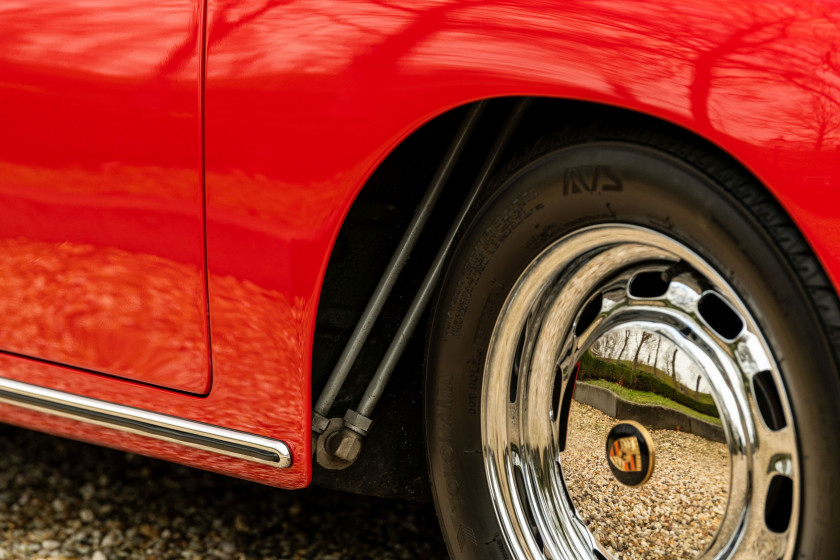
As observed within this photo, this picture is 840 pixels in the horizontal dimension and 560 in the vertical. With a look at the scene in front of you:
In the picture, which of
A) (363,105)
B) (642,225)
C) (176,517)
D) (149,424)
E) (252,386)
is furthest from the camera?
(176,517)

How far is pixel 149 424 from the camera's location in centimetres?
176

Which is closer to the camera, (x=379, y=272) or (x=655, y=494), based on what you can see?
(x=655, y=494)

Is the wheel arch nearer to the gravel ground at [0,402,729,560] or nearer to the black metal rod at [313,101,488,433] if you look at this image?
the black metal rod at [313,101,488,433]

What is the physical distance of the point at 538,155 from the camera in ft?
4.82

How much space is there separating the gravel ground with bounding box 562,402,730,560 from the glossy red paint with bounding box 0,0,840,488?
0.40 metres

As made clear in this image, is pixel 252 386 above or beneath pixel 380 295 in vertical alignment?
beneath

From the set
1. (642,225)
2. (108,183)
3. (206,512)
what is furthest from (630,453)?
(206,512)

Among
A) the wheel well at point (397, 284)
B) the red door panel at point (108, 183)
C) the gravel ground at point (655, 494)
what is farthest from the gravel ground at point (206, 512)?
the red door panel at point (108, 183)

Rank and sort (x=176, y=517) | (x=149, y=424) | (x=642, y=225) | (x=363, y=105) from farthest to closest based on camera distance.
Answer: (x=176, y=517) < (x=149, y=424) < (x=363, y=105) < (x=642, y=225)

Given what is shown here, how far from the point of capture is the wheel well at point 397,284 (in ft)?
5.58

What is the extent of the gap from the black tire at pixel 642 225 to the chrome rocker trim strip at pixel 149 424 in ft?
1.02

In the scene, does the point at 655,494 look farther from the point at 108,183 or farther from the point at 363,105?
the point at 108,183

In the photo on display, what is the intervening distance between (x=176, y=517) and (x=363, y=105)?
1296 mm

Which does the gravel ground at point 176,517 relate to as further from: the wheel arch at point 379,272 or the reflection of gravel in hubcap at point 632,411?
the reflection of gravel in hubcap at point 632,411
